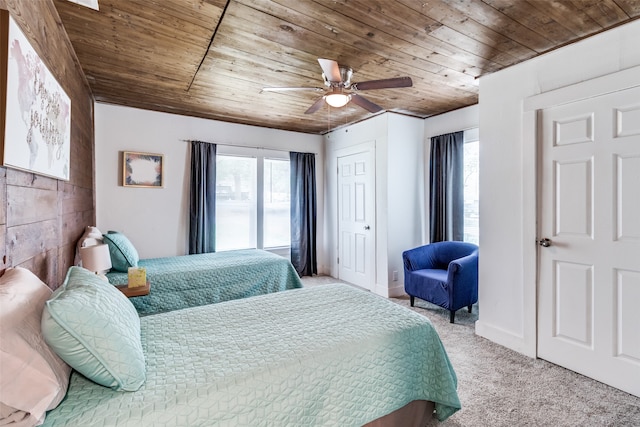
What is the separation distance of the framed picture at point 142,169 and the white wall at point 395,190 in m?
2.92

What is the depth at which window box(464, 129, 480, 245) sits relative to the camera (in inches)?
152

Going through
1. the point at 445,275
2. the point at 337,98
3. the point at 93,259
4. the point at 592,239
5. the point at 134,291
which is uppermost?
the point at 337,98

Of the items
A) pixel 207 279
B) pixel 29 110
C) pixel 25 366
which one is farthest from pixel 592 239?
pixel 29 110

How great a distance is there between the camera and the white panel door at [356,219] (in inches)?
175

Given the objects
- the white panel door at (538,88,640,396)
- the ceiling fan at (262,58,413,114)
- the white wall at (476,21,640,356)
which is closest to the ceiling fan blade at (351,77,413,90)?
the ceiling fan at (262,58,413,114)

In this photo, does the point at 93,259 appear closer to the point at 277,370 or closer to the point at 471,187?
the point at 277,370

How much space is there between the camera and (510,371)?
2318 millimetres

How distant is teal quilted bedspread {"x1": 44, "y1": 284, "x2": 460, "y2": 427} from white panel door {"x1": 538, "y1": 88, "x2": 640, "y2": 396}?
4.38 feet

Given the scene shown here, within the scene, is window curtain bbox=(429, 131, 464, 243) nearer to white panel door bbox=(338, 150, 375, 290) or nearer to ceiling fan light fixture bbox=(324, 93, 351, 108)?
white panel door bbox=(338, 150, 375, 290)

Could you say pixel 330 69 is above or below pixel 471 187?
above

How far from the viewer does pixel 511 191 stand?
2674 millimetres

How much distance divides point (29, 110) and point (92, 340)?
120cm

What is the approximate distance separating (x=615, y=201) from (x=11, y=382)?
3.22 metres

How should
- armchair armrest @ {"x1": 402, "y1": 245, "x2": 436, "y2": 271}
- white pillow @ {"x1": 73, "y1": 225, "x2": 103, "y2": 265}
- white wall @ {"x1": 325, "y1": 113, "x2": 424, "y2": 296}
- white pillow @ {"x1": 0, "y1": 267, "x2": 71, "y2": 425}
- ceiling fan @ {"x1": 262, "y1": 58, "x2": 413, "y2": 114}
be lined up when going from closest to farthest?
white pillow @ {"x1": 0, "y1": 267, "x2": 71, "y2": 425} < ceiling fan @ {"x1": 262, "y1": 58, "x2": 413, "y2": 114} < white pillow @ {"x1": 73, "y1": 225, "x2": 103, "y2": 265} < armchair armrest @ {"x1": 402, "y1": 245, "x2": 436, "y2": 271} < white wall @ {"x1": 325, "y1": 113, "x2": 424, "y2": 296}
